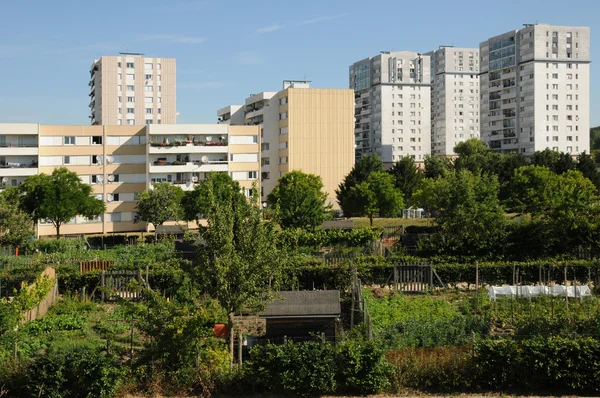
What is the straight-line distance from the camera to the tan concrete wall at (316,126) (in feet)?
250

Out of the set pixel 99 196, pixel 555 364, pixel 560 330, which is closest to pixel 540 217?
pixel 560 330

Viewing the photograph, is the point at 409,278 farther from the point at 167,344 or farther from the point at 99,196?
the point at 99,196

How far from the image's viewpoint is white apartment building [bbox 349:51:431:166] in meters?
122

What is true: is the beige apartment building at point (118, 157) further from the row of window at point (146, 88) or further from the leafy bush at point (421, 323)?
the leafy bush at point (421, 323)

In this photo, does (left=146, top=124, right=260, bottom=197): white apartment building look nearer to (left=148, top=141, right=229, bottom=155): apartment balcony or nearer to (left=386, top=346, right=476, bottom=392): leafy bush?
(left=148, top=141, right=229, bottom=155): apartment balcony

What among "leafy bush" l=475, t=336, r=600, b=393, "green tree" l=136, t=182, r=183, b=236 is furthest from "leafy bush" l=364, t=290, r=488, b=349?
"green tree" l=136, t=182, r=183, b=236

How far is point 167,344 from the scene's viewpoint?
16.0 meters

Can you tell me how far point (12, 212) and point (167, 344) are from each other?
96.5ft

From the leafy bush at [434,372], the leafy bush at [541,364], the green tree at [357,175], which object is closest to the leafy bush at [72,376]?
the leafy bush at [434,372]

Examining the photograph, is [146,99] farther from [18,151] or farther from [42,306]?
[42,306]

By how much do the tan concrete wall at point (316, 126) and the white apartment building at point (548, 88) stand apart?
40.6m

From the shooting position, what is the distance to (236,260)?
17047mm

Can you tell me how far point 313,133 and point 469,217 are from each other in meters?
42.1

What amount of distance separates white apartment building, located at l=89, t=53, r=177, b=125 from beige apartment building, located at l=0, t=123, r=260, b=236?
1305 inches
